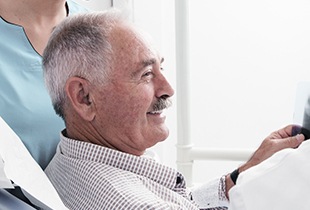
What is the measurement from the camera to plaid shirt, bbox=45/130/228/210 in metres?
0.97

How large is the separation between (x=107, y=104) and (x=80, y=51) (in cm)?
13

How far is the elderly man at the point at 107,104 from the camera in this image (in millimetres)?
1053

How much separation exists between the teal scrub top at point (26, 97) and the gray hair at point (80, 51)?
14 cm

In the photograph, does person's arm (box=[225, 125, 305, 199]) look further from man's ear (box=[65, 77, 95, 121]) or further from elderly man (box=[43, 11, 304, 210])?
man's ear (box=[65, 77, 95, 121])

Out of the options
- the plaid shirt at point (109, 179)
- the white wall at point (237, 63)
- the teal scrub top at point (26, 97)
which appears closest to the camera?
the plaid shirt at point (109, 179)

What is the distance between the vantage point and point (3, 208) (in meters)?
0.80

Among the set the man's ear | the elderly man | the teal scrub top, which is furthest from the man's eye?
the teal scrub top

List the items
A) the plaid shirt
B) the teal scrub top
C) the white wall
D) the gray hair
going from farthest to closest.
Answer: the white wall
the teal scrub top
the gray hair
the plaid shirt

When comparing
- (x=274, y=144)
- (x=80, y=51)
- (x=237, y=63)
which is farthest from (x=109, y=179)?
(x=237, y=63)

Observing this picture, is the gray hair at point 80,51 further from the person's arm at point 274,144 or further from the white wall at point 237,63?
the white wall at point 237,63

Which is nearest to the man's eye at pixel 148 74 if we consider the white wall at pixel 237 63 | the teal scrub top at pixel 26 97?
the teal scrub top at pixel 26 97

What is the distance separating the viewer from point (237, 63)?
6.86 feet

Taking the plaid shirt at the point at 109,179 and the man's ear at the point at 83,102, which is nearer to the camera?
the plaid shirt at the point at 109,179

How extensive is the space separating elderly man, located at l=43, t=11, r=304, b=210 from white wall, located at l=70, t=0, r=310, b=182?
89 cm
